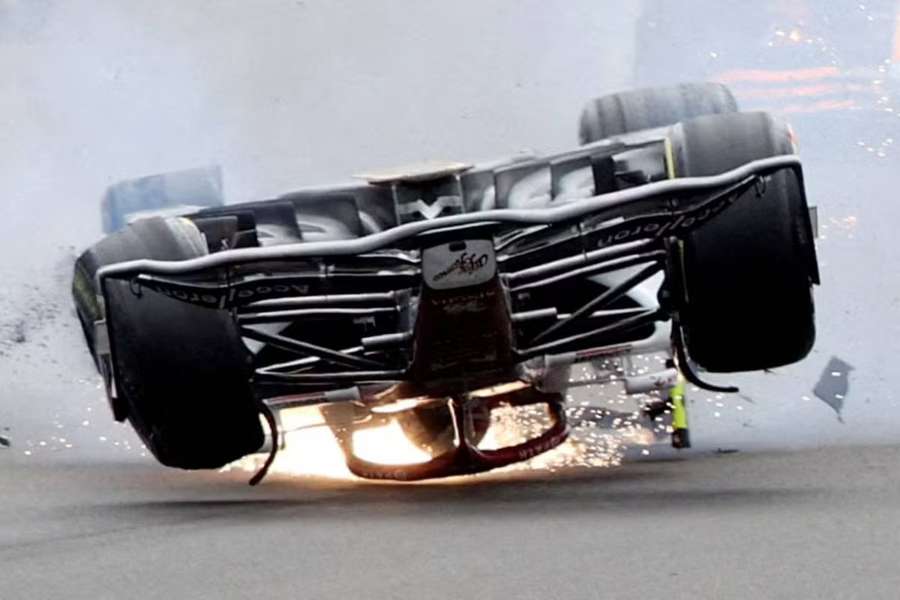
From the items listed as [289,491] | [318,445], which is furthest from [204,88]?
[289,491]

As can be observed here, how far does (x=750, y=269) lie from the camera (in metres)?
5.70

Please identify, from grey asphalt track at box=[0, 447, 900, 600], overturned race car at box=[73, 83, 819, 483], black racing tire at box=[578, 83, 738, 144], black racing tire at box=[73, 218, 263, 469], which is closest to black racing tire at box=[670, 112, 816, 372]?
overturned race car at box=[73, 83, 819, 483]

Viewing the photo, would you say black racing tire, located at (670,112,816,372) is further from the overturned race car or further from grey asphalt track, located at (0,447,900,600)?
grey asphalt track, located at (0,447,900,600)

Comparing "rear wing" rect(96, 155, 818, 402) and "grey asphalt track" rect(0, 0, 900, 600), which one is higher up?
"rear wing" rect(96, 155, 818, 402)

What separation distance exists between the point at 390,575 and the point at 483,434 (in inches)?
94.9

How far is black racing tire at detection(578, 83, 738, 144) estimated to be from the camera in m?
7.81

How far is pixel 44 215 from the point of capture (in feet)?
32.0

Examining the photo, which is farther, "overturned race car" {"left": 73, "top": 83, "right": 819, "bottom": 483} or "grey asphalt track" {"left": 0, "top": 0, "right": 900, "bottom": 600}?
"overturned race car" {"left": 73, "top": 83, "right": 819, "bottom": 483}

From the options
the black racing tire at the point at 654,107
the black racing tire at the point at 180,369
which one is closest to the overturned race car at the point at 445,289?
the black racing tire at the point at 180,369

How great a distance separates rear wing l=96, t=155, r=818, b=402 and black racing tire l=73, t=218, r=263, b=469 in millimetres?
58

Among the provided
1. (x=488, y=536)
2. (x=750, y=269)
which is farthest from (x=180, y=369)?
(x=750, y=269)

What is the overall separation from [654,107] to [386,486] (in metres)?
1.97

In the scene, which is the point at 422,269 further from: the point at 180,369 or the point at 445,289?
the point at 180,369

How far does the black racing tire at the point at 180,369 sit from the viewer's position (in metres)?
5.68
